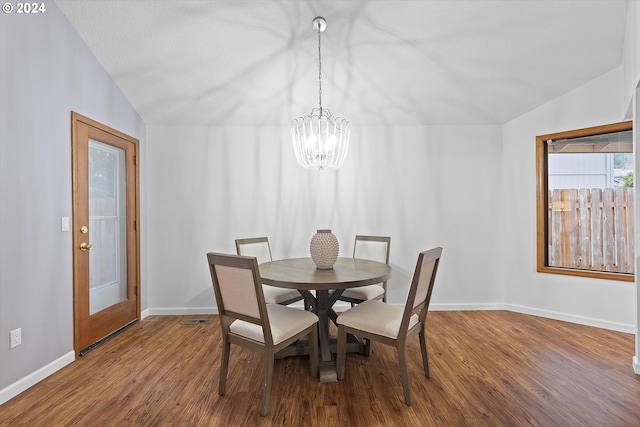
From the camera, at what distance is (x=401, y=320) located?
6.80 ft

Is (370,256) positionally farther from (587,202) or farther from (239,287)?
(587,202)

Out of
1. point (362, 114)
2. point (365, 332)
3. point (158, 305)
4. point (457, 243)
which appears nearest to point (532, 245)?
point (457, 243)

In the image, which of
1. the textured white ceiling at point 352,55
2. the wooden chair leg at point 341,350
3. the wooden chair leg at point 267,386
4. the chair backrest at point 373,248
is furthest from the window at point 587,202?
the wooden chair leg at point 267,386

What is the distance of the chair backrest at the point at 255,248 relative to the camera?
3.20m

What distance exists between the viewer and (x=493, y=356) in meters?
2.65

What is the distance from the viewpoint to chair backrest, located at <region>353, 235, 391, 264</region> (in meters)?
3.33

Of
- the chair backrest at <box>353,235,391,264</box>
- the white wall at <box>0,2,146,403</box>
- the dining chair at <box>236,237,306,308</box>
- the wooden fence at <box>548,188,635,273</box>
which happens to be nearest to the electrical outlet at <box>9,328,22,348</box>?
the white wall at <box>0,2,146,403</box>

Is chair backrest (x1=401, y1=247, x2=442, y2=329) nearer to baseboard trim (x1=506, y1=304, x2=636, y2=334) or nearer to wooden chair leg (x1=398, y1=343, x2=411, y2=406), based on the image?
wooden chair leg (x1=398, y1=343, x2=411, y2=406)

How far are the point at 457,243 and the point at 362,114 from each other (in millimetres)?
1867

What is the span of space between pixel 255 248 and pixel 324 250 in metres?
0.99

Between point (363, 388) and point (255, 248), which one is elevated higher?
point (255, 248)

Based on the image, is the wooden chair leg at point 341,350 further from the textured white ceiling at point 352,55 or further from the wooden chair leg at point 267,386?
the textured white ceiling at point 352,55

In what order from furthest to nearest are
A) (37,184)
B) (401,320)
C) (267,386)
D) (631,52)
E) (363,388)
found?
1. (631,52)
2. (37,184)
3. (363,388)
4. (401,320)
5. (267,386)

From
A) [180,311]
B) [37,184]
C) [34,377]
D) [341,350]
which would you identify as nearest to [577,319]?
[341,350]
